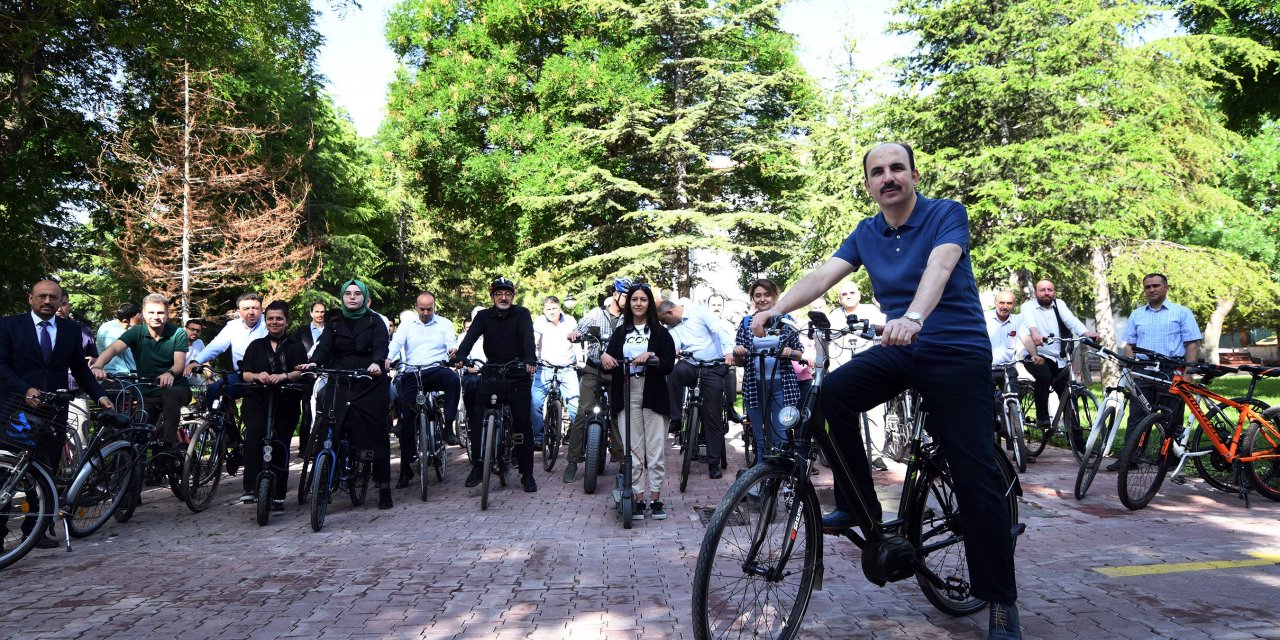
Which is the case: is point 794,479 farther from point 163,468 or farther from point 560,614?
point 163,468

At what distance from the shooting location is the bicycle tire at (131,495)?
7.74 m

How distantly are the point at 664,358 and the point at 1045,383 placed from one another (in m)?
5.22

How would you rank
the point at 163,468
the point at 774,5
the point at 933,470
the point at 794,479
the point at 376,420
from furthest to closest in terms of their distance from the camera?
the point at 774,5, the point at 163,468, the point at 376,420, the point at 933,470, the point at 794,479

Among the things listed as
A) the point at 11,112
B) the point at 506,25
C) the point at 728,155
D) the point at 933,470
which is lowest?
the point at 933,470

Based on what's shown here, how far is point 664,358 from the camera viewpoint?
7613mm

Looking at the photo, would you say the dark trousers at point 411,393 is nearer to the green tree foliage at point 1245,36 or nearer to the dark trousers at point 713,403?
the dark trousers at point 713,403

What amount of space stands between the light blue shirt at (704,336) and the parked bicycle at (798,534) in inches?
244

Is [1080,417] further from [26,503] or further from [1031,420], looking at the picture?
[26,503]

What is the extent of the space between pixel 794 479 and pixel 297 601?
2.95 m

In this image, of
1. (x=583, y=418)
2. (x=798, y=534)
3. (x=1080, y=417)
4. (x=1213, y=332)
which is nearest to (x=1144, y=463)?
(x=1080, y=417)

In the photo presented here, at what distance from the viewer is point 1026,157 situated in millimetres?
20609

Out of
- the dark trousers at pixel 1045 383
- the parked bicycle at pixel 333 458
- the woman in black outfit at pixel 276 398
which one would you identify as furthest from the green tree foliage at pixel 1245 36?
the woman in black outfit at pixel 276 398

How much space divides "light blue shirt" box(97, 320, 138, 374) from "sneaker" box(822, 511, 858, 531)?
8084 mm

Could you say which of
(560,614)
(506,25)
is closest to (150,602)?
(560,614)
